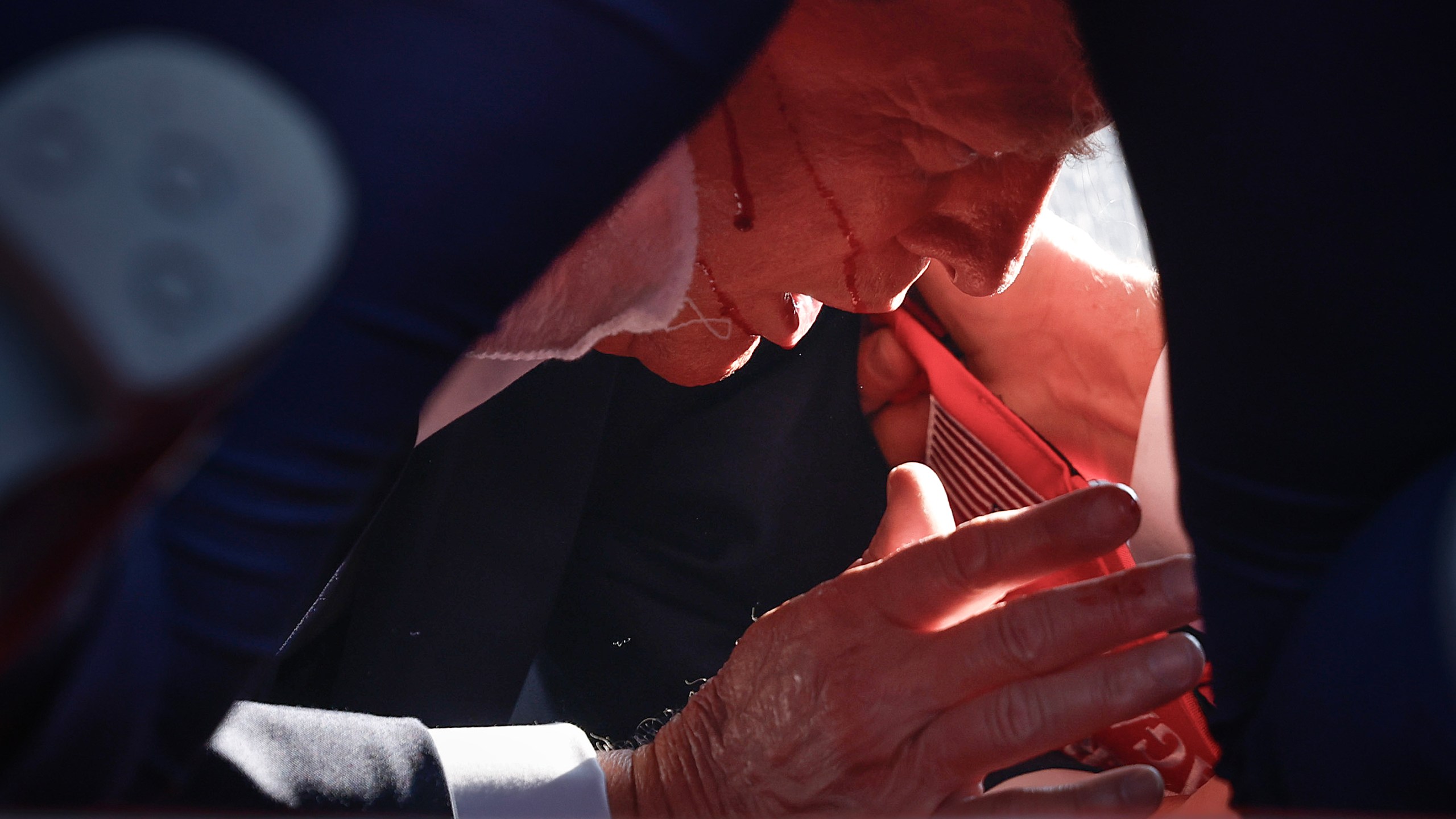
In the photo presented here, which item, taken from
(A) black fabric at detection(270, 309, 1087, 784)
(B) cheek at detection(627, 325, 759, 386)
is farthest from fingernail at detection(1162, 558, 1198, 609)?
(A) black fabric at detection(270, 309, 1087, 784)

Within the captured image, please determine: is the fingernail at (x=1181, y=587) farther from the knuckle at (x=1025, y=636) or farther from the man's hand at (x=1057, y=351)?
the man's hand at (x=1057, y=351)

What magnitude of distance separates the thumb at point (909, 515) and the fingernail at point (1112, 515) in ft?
0.72

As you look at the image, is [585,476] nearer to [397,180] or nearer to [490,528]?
[490,528]

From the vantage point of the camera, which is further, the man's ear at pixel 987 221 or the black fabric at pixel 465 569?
the black fabric at pixel 465 569

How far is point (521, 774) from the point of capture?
2.64ft

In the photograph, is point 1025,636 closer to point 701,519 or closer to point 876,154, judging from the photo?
point 876,154

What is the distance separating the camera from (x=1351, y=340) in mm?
348

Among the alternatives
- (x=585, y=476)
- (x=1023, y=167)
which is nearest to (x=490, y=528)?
(x=585, y=476)

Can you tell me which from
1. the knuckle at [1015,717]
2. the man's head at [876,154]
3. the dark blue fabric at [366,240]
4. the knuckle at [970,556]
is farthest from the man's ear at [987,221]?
the dark blue fabric at [366,240]

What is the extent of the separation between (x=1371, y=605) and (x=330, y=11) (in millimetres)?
420

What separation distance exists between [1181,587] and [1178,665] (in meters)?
0.05

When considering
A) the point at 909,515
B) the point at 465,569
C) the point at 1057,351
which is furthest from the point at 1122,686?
the point at 465,569

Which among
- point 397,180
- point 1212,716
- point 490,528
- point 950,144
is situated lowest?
point 490,528

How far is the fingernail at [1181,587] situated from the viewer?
62 centimetres
